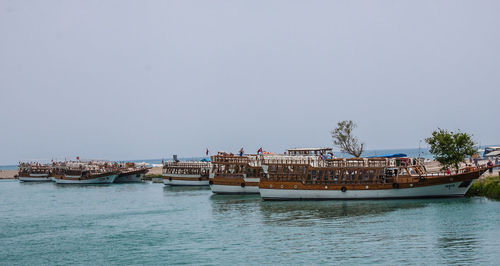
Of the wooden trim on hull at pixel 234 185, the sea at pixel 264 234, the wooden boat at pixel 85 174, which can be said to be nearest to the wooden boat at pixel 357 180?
the sea at pixel 264 234

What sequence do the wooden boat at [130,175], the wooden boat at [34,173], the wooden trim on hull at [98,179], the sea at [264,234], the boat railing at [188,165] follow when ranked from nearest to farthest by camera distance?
the sea at [264,234] → the boat railing at [188,165] → the wooden boat at [130,175] → the wooden trim on hull at [98,179] → the wooden boat at [34,173]

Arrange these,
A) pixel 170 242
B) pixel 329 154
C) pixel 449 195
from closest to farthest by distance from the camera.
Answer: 1. pixel 170 242
2. pixel 449 195
3. pixel 329 154

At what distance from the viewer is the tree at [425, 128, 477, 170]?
178 ft

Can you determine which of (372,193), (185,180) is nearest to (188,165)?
(185,180)

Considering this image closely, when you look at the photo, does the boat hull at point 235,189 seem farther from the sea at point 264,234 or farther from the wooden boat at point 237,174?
the sea at point 264,234

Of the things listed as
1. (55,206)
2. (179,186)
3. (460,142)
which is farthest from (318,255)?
(179,186)

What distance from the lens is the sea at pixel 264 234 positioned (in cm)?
2941

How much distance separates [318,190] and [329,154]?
9799 millimetres

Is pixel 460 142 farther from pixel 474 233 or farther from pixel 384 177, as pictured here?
pixel 474 233

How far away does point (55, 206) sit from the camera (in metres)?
61.7

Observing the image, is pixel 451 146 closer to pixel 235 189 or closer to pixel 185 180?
pixel 235 189

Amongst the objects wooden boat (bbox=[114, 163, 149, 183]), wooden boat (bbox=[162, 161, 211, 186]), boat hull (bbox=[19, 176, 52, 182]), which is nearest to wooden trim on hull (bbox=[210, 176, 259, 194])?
wooden boat (bbox=[162, 161, 211, 186])

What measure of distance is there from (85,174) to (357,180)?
71.7 metres

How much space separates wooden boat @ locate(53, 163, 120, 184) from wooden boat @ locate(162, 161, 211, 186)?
68.0ft
